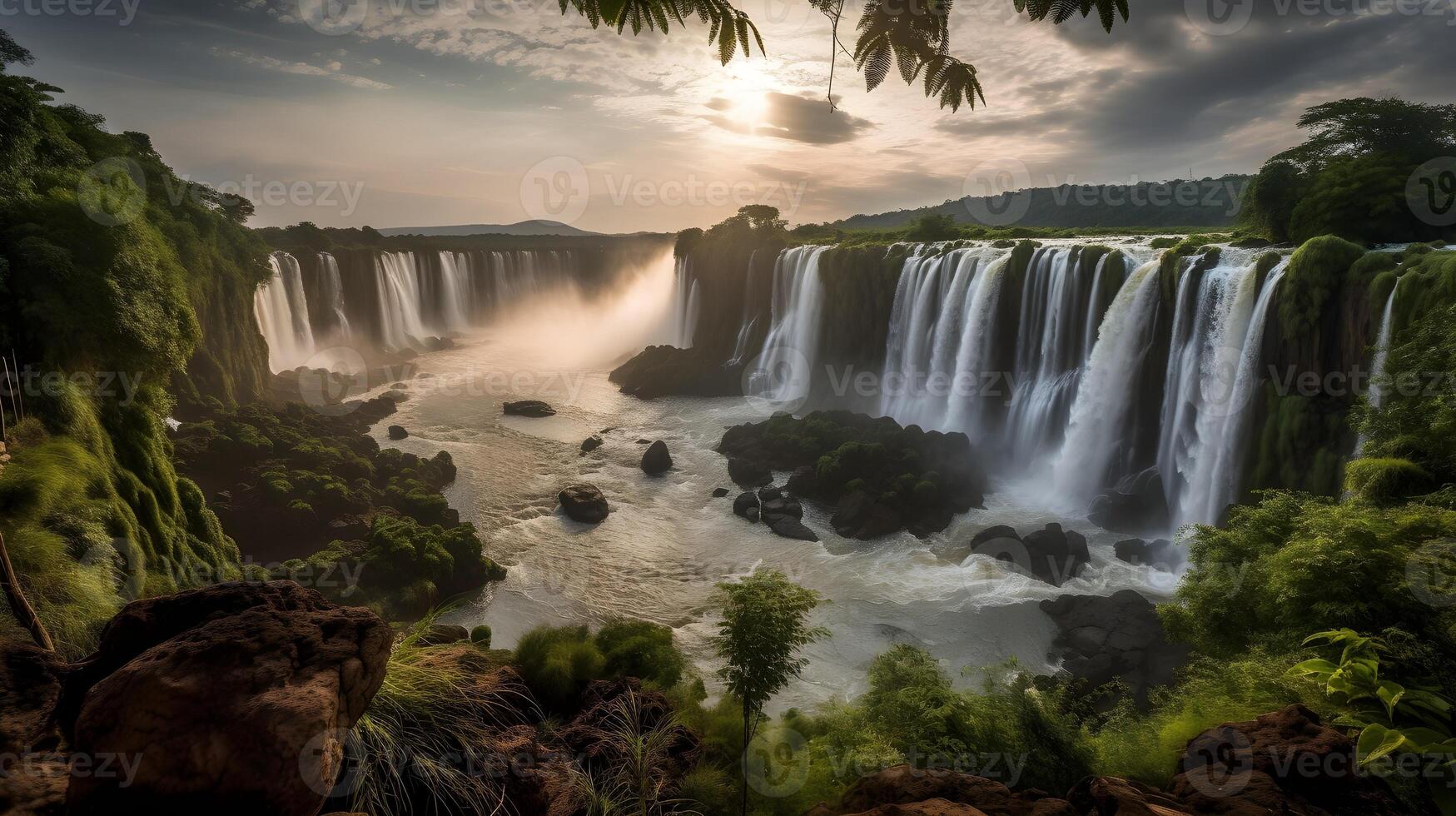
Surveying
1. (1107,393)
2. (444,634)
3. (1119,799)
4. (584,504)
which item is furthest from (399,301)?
(1119,799)

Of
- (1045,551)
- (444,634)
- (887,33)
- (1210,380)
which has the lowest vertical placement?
(1045,551)

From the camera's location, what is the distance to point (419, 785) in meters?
4.61

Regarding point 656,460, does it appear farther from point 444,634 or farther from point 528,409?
point 444,634

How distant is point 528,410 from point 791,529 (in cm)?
1884

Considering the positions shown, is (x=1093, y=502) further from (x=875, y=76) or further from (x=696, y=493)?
(x=875, y=76)

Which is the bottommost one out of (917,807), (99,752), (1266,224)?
(917,807)

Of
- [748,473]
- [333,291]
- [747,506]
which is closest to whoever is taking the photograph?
[747,506]

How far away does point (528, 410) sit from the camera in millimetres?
32875

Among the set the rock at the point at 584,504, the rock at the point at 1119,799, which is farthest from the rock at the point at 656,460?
the rock at the point at 1119,799

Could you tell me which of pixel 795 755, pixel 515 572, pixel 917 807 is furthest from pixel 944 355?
pixel 917 807

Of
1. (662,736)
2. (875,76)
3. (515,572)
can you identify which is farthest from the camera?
(515,572)

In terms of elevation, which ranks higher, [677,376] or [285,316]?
[285,316]

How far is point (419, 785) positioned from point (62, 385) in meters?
9.32

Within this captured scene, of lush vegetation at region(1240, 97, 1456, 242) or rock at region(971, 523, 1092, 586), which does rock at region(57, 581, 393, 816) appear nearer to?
rock at region(971, 523, 1092, 586)
